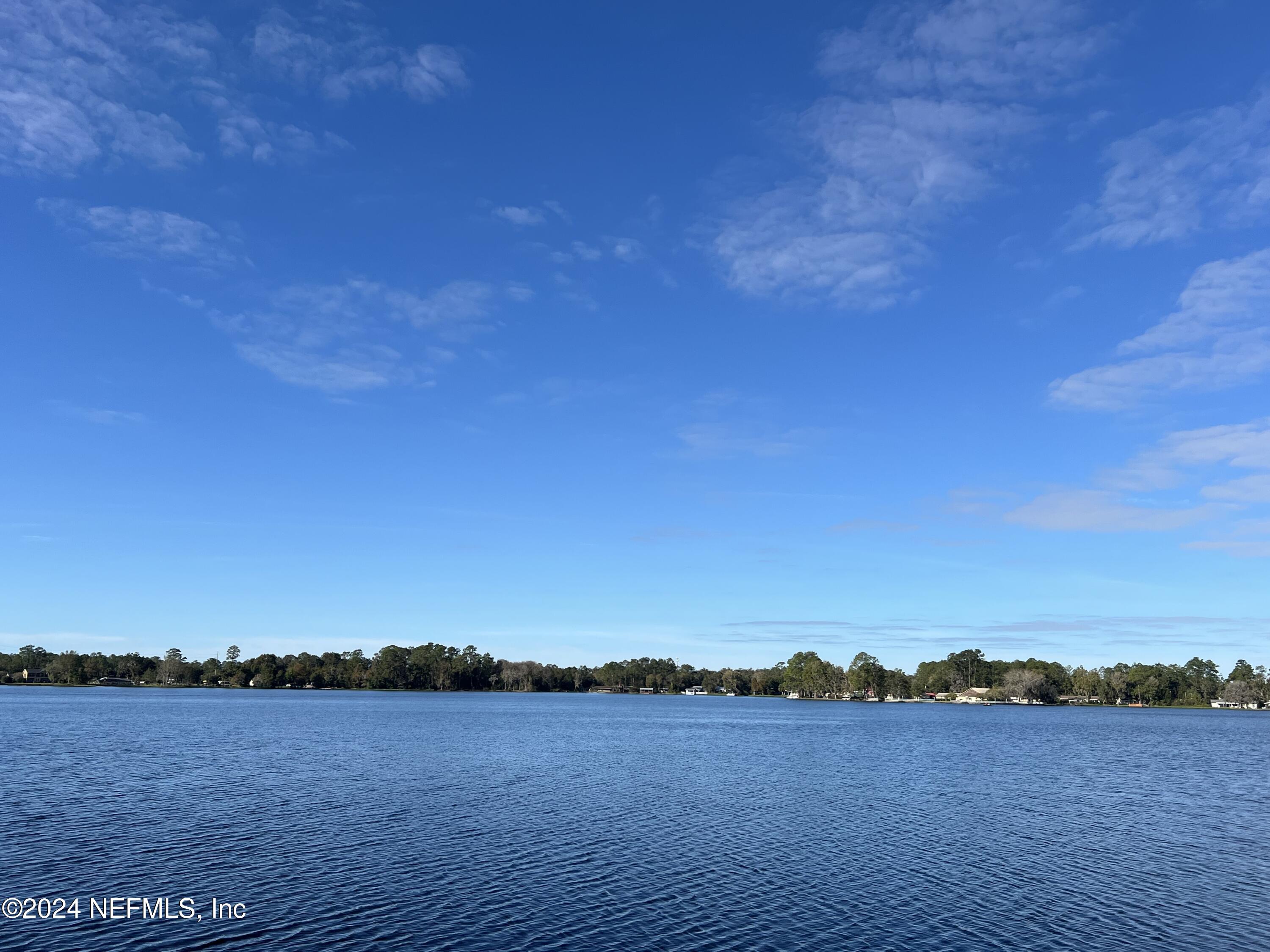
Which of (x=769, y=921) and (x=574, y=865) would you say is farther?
(x=574, y=865)

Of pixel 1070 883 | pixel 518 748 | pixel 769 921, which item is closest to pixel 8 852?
pixel 769 921

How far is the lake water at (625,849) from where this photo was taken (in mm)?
29484

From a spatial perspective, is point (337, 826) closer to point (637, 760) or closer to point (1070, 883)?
point (1070, 883)

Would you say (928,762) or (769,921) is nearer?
(769,921)

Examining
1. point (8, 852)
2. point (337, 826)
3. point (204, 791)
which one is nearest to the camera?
point (8, 852)

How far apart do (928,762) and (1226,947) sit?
2547 inches

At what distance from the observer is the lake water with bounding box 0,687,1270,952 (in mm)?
29484

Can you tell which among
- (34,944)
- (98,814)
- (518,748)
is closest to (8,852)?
(98,814)

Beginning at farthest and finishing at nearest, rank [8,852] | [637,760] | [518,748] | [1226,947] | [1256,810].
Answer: [518,748] → [637,760] → [1256,810] → [8,852] → [1226,947]

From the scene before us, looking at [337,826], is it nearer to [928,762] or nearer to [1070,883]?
[1070,883]

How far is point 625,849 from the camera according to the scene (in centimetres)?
4234

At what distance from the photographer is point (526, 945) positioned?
89.9ft

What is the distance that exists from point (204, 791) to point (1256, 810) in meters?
77.5

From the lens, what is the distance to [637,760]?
280 feet
